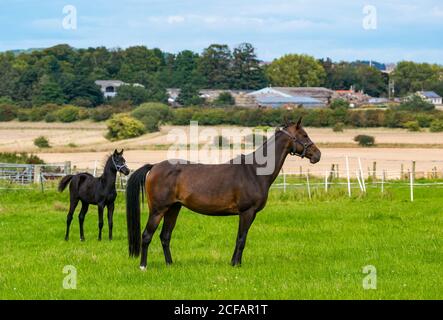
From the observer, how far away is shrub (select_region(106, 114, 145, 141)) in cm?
7938

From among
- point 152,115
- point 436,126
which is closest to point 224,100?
point 152,115

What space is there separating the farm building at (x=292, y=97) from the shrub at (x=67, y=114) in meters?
31.4

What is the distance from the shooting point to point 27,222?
2191 cm

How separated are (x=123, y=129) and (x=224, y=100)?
46333mm

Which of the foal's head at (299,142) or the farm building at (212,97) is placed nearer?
the foal's head at (299,142)

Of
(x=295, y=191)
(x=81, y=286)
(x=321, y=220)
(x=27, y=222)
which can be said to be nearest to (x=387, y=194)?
(x=295, y=191)

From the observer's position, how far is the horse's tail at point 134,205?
563 inches

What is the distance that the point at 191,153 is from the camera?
174 ft

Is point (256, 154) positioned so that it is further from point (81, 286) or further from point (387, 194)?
point (387, 194)

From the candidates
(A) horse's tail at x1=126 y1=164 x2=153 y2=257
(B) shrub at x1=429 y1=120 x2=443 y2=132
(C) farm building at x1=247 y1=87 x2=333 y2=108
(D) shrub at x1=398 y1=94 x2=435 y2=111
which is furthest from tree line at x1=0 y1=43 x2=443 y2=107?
(A) horse's tail at x1=126 y1=164 x2=153 y2=257

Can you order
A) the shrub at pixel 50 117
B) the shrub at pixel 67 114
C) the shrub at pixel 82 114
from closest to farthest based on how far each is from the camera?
the shrub at pixel 67 114, the shrub at pixel 82 114, the shrub at pixel 50 117

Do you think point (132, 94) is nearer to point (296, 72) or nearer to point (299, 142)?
point (296, 72)

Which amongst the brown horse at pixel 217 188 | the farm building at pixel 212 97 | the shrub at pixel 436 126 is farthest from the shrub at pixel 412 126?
the brown horse at pixel 217 188

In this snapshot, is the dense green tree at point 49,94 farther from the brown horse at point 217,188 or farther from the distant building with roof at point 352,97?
the brown horse at point 217,188
